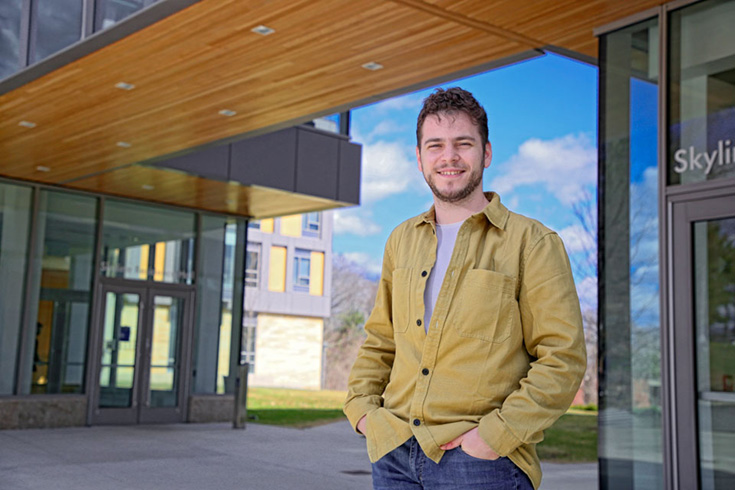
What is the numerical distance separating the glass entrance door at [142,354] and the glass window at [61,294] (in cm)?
34

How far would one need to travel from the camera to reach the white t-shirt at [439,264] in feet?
6.33

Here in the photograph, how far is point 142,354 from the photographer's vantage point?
12.6 metres

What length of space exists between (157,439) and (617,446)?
6.86 meters

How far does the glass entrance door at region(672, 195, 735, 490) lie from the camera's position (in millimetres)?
4777

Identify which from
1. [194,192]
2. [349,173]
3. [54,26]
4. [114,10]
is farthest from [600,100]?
[194,192]

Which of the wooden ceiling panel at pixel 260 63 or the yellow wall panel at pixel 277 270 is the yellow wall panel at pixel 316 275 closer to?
the yellow wall panel at pixel 277 270

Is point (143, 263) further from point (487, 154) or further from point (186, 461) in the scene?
point (487, 154)

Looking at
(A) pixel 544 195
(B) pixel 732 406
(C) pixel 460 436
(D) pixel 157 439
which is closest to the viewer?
(C) pixel 460 436

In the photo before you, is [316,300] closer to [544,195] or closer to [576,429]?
[544,195]

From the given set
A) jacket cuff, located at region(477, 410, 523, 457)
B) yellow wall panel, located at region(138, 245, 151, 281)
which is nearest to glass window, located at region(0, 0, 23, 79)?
yellow wall panel, located at region(138, 245, 151, 281)

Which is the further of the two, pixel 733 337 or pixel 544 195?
pixel 544 195

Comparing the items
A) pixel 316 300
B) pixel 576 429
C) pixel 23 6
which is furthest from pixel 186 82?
pixel 316 300

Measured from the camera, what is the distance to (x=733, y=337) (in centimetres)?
477

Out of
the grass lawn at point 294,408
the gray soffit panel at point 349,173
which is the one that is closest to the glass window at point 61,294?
the grass lawn at point 294,408
